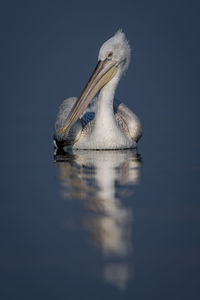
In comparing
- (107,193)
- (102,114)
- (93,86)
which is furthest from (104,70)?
(107,193)

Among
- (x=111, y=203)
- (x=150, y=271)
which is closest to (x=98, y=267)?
(x=150, y=271)

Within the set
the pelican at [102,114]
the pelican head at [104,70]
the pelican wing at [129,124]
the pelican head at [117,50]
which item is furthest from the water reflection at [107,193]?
the pelican head at [117,50]

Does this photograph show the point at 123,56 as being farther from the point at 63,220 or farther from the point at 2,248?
the point at 2,248

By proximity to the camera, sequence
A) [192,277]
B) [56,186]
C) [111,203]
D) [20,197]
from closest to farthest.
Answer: [192,277], [111,203], [20,197], [56,186]

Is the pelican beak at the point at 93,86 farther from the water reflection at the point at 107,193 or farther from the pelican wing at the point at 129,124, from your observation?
the pelican wing at the point at 129,124

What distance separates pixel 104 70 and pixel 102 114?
65 centimetres

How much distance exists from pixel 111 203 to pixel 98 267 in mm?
1270

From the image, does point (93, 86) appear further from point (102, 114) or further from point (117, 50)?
point (117, 50)

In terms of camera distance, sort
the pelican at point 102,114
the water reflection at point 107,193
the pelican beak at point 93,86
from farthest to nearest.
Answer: the pelican at point 102,114, the pelican beak at point 93,86, the water reflection at point 107,193

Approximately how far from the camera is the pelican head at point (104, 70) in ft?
22.0

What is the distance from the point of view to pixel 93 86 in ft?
22.4

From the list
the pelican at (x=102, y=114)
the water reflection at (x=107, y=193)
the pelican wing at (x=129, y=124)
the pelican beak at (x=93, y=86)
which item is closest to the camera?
the water reflection at (x=107, y=193)

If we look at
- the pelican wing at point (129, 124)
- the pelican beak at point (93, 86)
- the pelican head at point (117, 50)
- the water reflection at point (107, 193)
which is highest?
the pelican head at point (117, 50)

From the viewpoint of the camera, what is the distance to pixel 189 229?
2.83 metres
